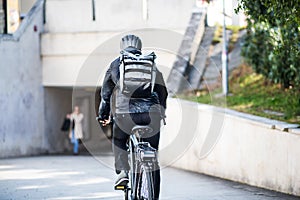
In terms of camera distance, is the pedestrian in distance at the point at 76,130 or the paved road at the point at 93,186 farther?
the pedestrian in distance at the point at 76,130

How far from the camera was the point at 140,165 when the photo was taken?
755 cm

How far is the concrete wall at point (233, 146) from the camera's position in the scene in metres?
10.1

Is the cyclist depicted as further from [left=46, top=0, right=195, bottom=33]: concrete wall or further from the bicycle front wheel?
[left=46, top=0, right=195, bottom=33]: concrete wall

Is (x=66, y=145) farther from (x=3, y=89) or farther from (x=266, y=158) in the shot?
(x=266, y=158)

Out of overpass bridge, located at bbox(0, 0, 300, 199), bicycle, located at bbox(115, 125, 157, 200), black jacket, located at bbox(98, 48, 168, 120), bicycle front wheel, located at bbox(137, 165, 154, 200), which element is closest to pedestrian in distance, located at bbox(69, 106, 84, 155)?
overpass bridge, located at bbox(0, 0, 300, 199)

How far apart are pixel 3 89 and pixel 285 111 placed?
10527 mm

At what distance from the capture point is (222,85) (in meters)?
17.0

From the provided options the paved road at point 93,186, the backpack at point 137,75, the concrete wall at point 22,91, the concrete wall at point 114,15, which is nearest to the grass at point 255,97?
the paved road at point 93,186

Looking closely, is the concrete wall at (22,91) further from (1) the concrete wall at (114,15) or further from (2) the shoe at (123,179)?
(2) the shoe at (123,179)

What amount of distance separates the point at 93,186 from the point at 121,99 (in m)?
3.82

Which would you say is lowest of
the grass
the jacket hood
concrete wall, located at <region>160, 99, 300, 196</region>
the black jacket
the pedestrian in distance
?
the pedestrian in distance

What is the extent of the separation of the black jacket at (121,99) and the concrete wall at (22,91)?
12.9m

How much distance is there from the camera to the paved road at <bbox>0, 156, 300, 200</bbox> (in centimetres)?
1001

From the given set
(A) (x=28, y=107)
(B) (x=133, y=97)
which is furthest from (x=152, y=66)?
(A) (x=28, y=107)
